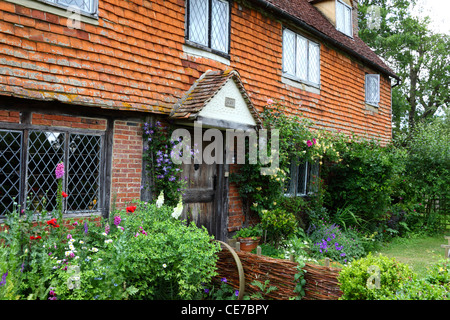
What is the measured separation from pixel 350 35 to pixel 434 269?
1217cm

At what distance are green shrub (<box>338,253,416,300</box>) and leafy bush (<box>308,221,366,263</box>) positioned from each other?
383 centimetres

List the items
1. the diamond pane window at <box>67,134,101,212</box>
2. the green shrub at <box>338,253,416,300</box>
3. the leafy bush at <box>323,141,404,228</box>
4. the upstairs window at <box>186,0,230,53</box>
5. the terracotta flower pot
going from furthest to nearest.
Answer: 1. the leafy bush at <box>323,141,404,228</box>
2. the terracotta flower pot
3. the upstairs window at <box>186,0,230,53</box>
4. the diamond pane window at <box>67,134,101,212</box>
5. the green shrub at <box>338,253,416,300</box>

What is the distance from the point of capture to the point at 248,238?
7285 millimetres

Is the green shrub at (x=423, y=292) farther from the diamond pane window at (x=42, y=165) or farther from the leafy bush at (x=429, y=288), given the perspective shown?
the diamond pane window at (x=42, y=165)

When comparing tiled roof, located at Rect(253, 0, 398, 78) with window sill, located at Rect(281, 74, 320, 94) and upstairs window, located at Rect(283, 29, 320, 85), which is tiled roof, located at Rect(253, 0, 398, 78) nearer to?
upstairs window, located at Rect(283, 29, 320, 85)

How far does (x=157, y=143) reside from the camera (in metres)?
6.32

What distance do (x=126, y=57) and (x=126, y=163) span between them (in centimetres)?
166

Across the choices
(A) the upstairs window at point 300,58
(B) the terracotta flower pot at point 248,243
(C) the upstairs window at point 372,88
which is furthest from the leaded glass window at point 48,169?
(C) the upstairs window at point 372,88

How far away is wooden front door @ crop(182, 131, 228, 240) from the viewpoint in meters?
7.30

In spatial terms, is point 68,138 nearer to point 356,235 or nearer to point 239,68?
point 239,68

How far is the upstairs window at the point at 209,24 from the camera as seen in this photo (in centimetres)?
716

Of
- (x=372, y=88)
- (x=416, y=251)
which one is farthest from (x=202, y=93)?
(x=372, y=88)

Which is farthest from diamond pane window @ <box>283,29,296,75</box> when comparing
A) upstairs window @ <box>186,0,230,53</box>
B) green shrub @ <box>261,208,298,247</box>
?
green shrub @ <box>261,208,298,247</box>

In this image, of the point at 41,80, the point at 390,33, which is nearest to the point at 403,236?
the point at 41,80
